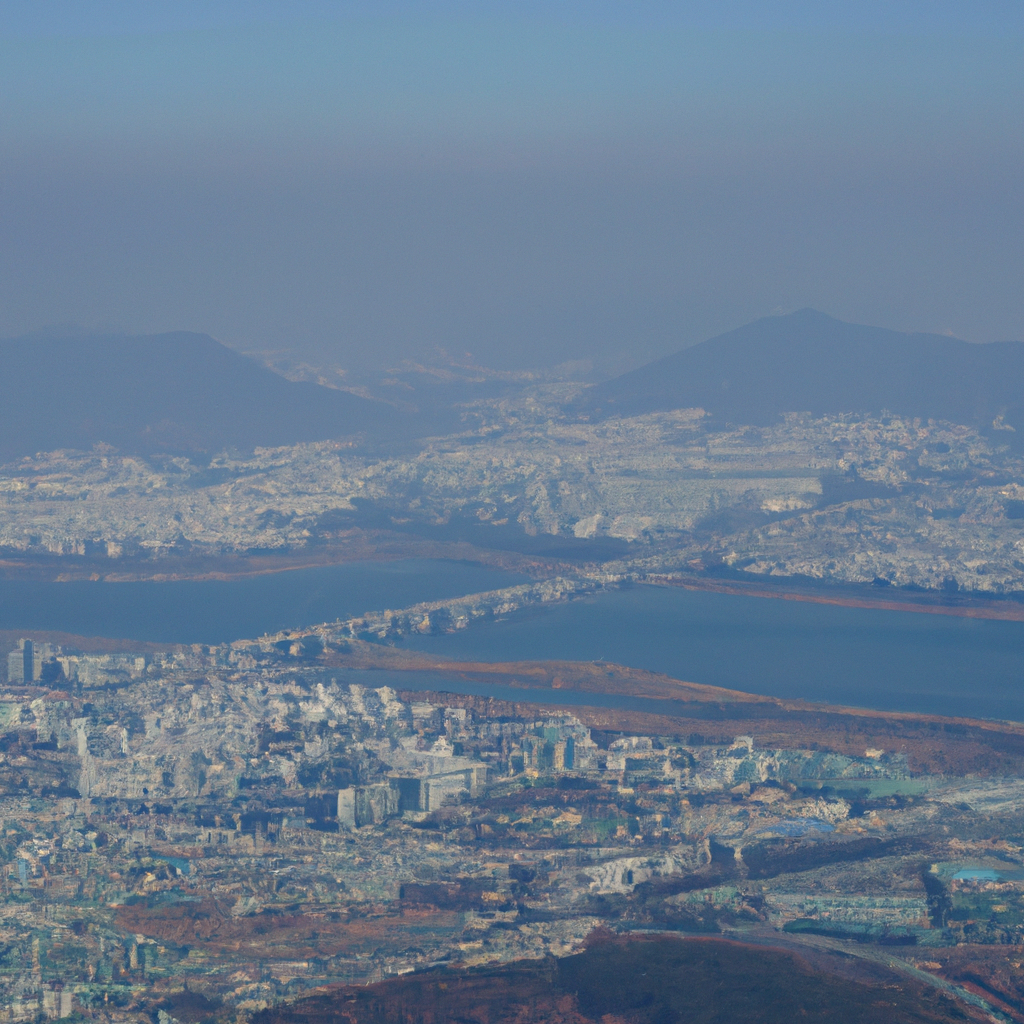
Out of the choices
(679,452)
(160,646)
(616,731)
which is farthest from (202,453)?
(616,731)

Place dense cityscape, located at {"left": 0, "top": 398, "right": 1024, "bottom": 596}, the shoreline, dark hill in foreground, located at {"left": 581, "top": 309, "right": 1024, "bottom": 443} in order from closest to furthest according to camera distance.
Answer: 1. the shoreline
2. dense cityscape, located at {"left": 0, "top": 398, "right": 1024, "bottom": 596}
3. dark hill in foreground, located at {"left": 581, "top": 309, "right": 1024, "bottom": 443}

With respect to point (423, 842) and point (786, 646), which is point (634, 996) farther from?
point (786, 646)

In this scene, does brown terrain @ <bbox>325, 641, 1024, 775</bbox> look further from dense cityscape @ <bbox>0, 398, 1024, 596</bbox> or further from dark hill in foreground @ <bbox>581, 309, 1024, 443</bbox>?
dark hill in foreground @ <bbox>581, 309, 1024, 443</bbox>

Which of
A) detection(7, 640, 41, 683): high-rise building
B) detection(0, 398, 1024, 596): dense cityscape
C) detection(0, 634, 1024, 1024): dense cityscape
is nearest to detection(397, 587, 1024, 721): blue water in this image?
detection(0, 398, 1024, 596): dense cityscape

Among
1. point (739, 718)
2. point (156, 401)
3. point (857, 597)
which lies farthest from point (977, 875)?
point (156, 401)

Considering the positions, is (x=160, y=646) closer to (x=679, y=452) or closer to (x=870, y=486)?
(x=870, y=486)
